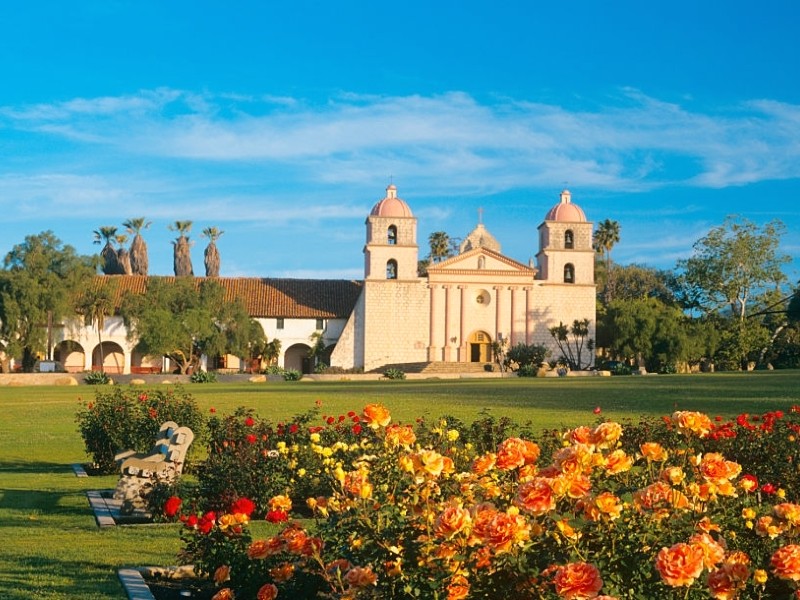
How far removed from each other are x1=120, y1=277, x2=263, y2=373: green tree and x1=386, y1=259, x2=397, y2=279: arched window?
886cm

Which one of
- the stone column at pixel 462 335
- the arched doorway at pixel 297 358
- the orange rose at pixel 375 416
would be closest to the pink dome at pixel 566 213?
the stone column at pixel 462 335

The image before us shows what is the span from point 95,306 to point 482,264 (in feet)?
75.5

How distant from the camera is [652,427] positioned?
11016 mm

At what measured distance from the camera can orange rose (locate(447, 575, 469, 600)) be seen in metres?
3.90

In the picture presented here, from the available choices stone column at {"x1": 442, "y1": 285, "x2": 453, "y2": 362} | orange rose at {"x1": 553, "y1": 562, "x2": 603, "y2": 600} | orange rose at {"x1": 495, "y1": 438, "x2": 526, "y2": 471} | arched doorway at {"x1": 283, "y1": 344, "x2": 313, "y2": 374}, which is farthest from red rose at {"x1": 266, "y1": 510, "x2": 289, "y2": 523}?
arched doorway at {"x1": 283, "y1": 344, "x2": 313, "y2": 374}

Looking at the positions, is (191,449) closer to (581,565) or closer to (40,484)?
(40,484)

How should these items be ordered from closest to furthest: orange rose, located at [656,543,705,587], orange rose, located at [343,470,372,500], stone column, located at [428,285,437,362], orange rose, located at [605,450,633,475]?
1. orange rose, located at [656,543,705,587]
2. orange rose, located at [605,450,633,475]
3. orange rose, located at [343,470,372,500]
4. stone column, located at [428,285,437,362]

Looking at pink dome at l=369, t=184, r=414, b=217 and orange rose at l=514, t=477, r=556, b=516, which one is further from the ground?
pink dome at l=369, t=184, r=414, b=217

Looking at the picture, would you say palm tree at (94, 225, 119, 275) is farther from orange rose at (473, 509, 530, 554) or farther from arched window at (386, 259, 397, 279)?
orange rose at (473, 509, 530, 554)

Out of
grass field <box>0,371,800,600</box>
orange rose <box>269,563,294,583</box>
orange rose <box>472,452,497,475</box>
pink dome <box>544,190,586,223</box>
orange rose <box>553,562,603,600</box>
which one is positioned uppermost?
pink dome <box>544,190,586,223</box>

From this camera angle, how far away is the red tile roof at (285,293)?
6050 cm

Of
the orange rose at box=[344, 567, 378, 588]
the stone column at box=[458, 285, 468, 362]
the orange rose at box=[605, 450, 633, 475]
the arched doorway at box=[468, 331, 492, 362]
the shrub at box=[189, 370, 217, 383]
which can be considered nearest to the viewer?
the orange rose at box=[344, 567, 378, 588]

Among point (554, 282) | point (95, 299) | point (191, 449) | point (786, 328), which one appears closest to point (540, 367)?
point (554, 282)

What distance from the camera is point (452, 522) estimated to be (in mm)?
3697
